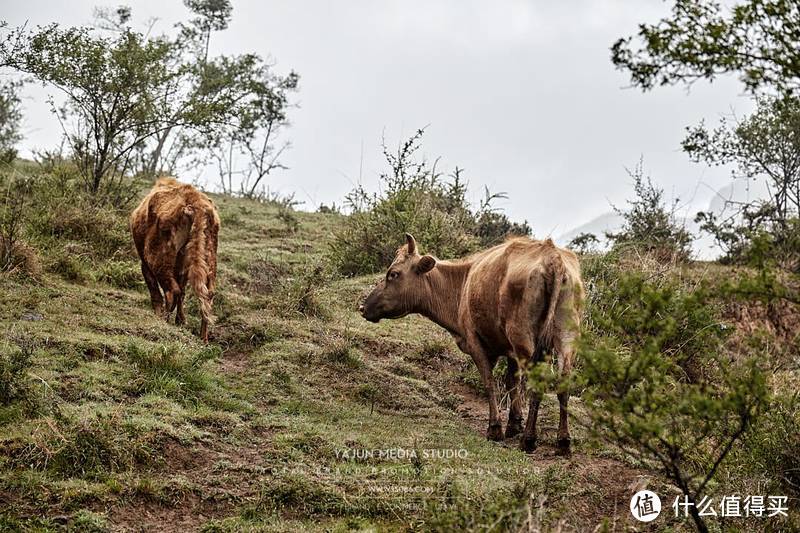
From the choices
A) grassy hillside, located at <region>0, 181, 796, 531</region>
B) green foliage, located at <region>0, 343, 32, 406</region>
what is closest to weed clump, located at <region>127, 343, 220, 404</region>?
grassy hillside, located at <region>0, 181, 796, 531</region>

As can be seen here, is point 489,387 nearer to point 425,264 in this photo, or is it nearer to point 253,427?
point 425,264

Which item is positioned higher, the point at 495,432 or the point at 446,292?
the point at 446,292

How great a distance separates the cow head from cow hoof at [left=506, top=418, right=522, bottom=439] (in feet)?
7.19

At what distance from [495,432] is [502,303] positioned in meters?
1.38

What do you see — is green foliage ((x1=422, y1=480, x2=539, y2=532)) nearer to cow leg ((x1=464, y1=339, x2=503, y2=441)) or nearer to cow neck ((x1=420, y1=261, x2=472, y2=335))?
cow leg ((x1=464, y1=339, x2=503, y2=441))

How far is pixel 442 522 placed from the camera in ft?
17.6

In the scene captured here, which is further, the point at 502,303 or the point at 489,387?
the point at 489,387

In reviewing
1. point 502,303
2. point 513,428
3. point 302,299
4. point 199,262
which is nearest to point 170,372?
point 199,262

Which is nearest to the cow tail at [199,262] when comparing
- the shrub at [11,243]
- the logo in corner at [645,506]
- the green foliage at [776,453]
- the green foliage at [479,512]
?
the shrub at [11,243]

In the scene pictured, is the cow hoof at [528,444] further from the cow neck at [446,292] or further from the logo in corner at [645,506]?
the cow neck at [446,292]

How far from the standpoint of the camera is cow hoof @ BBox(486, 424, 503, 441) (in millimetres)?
9188

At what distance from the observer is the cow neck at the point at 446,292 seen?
10789 millimetres

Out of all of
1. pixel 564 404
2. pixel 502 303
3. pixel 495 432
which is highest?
pixel 502 303

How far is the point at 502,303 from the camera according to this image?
9.02 metres
